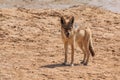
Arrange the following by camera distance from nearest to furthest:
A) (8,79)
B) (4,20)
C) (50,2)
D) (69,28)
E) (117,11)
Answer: (8,79) → (69,28) → (4,20) → (117,11) → (50,2)

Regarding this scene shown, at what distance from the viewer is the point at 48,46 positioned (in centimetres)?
1565

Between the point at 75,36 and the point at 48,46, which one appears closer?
the point at 75,36

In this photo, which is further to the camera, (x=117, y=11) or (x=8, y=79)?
(x=117, y=11)

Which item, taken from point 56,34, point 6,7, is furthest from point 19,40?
point 6,7

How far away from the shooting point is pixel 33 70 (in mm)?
12922

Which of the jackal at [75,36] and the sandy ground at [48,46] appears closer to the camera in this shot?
the sandy ground at [48,46]

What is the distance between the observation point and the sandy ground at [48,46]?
41.8 feet

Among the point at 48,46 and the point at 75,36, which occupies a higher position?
the point at 75,36

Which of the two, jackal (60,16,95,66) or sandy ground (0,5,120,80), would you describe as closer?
sandy ground (0,5,120,80)

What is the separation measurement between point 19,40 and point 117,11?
6092 millimetres

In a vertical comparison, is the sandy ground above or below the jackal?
below

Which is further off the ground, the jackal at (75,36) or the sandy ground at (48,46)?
the jackal at (75,36)

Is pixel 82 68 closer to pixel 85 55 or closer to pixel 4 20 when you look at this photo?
pixel 85 55

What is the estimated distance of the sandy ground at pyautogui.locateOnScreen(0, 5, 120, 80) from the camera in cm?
1273
